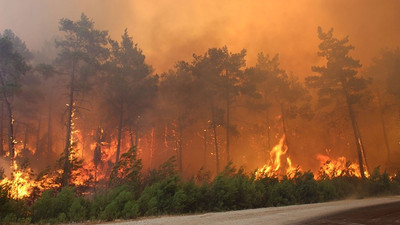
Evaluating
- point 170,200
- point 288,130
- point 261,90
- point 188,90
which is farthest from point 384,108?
point 170,200

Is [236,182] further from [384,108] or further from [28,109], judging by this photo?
[384,108]

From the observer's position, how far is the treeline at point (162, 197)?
10094mm

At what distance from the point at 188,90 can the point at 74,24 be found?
45.8 feet

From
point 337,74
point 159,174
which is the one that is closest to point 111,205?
point 159,174

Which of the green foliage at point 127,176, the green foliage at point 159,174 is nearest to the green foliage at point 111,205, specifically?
the green foliage at point 127,176

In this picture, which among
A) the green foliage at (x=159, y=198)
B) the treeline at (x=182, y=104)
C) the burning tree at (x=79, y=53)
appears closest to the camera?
the green foliage at (x=159, y=198)

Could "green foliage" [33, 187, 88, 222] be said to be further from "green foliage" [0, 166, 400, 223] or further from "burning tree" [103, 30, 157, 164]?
"burning tree" [103, 30, 157, 164]

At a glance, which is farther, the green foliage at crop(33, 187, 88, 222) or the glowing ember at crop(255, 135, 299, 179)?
the glowing ember at crop(255, 135, 299, 179)

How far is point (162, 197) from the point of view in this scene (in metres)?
12.3

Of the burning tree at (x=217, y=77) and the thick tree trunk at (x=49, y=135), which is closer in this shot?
the burning tree at (x=217, y=77)

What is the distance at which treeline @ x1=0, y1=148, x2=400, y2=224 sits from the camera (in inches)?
397

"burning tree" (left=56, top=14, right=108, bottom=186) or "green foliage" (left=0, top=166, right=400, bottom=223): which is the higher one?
"burning tree" (left=56, top=14, right=108, bottom=186)

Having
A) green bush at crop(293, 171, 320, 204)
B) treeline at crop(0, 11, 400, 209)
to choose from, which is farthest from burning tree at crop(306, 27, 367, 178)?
green bush at crop(293, 171, 320, 204)

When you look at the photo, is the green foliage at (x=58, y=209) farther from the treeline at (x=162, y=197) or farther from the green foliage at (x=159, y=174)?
the green foliage at (x=159, y=174)
